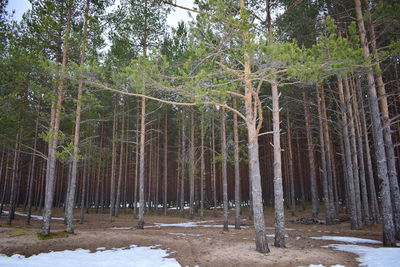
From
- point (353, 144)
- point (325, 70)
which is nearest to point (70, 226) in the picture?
point (325, 70)

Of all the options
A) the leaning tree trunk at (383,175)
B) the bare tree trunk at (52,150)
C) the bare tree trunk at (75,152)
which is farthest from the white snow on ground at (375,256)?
the bare tree trunk at (52,150)

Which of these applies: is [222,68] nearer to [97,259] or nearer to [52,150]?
[97,259]

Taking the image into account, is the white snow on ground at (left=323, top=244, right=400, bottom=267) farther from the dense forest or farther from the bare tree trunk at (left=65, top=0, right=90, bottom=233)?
the bare tree trunk at (left=65, top=0, right=90, bottom=233)

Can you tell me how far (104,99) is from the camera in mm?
20734

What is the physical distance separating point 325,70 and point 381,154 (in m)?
3.89

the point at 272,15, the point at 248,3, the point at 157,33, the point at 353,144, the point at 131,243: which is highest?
the point at 157,33

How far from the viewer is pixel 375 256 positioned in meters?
6.42

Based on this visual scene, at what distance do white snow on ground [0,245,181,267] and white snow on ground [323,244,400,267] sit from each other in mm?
4589

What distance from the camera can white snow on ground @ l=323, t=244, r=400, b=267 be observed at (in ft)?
18.6

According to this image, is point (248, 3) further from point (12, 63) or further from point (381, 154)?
point (12, 63)

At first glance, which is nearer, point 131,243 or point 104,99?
point 131,243

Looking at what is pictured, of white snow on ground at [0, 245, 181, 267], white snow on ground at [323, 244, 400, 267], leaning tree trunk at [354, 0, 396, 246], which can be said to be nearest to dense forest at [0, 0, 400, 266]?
leaning tree trunk at [354, 0, 396, 246]

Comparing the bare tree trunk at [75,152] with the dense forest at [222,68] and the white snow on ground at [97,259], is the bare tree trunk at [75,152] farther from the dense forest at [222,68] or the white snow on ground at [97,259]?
the white snow on ground at [97,259]

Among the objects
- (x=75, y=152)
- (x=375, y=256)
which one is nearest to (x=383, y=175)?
(x=375, y=256)
